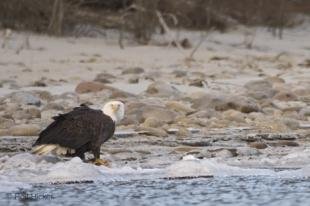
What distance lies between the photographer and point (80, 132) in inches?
282

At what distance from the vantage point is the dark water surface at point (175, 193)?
19.6 feet

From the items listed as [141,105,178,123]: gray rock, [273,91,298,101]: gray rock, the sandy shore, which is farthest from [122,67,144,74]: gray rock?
[141,105,178,123]: gray rock

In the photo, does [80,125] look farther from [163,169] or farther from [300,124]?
[300,124]

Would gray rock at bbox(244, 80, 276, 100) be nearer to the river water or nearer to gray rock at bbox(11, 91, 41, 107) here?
gray rock at bbox(11, 91, 41, 107)

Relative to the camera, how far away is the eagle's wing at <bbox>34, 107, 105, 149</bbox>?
7121 mm

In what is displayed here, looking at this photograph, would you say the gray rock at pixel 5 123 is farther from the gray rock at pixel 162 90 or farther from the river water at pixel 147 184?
the gray rock at pixel 162 90

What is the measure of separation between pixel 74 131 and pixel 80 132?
4cm

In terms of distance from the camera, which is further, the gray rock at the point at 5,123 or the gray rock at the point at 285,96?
the gray rock at the point at 285,96

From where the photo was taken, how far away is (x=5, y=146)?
8.36m

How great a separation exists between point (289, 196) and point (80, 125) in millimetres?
1746

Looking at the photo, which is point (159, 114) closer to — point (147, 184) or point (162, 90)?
point (162, 90)

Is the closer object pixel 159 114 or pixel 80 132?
pixel 80 132

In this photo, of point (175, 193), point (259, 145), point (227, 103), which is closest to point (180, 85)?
point (227, 103)

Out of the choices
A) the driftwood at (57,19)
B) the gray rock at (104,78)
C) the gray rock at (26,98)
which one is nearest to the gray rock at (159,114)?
the gray rock at (26,98)
